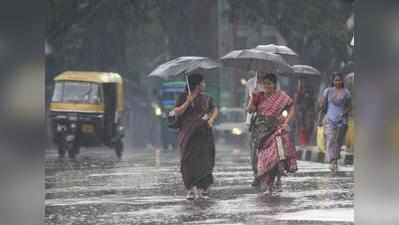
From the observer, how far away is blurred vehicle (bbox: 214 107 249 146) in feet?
146

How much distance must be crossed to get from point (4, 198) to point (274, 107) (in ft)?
27.5

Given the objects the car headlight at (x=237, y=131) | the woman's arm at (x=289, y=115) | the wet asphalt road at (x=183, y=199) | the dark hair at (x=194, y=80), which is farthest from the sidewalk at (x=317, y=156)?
the car headlight at (x=237, y=131)

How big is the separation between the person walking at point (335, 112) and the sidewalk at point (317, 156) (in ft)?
10.4

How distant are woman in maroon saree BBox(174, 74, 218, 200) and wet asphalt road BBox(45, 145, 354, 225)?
0.85 feet

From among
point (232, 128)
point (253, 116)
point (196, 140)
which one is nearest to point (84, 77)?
point (232, 128)

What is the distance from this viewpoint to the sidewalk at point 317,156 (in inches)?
961

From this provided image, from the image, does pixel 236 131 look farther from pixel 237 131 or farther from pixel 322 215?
pixel 322 215

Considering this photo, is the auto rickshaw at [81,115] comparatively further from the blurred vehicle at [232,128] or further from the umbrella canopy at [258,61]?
the umbrella canopy at [258,61]

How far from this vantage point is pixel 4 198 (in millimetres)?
7512

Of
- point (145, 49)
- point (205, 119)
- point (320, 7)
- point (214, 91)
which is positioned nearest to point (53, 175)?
point (205, 119)

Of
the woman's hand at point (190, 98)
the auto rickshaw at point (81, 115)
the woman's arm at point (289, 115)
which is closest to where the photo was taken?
the woman's hand at point (190, 98)

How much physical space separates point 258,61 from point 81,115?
12.5 metres

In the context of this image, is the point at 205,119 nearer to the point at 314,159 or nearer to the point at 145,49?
the point at 314,159

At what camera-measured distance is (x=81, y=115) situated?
30.6 metres
